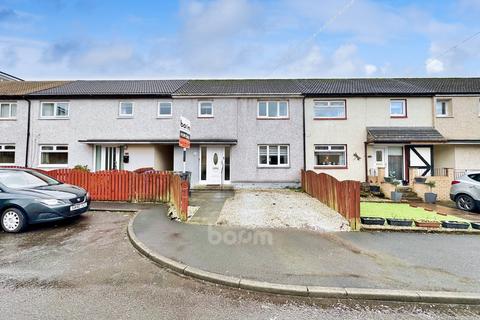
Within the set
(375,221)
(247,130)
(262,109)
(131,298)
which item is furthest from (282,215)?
(262,109)

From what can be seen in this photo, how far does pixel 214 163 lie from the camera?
1446 centimetres

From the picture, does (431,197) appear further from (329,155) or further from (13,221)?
(13,221)

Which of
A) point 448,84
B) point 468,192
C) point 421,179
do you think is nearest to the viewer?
point 468,192

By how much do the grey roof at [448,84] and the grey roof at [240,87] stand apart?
26.6 ft

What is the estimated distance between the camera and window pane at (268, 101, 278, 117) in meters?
14.7

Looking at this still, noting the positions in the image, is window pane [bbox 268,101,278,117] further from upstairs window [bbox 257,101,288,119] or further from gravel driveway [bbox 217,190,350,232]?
gravel driveway [bbox 217,190,350,232]

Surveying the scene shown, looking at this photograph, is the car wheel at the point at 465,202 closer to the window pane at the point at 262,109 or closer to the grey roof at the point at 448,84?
the grey roof at the point at 448,84

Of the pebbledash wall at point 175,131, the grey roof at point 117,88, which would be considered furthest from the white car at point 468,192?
the grey roof at point 117,88

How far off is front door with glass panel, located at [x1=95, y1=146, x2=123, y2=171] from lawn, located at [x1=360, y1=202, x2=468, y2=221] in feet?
43.1

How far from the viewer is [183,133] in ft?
25.0

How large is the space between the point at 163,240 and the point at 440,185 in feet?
43.1

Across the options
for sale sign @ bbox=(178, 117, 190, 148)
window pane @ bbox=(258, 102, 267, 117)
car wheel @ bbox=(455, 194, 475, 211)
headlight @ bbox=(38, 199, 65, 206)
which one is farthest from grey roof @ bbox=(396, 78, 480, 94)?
headlight @ bbox=(38, 199, 65, 206)

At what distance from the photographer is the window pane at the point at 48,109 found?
48.5 ft

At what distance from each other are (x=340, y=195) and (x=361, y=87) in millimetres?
10961
